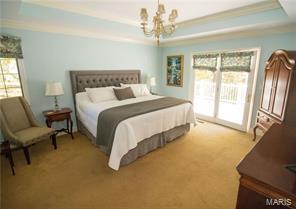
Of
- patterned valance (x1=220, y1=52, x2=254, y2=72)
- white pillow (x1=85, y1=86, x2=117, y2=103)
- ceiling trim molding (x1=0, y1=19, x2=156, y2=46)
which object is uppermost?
ceiling trim molding (x1=0, y1=19, x2=156, y2=46)

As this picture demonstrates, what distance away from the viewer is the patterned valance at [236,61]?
3.55 metres

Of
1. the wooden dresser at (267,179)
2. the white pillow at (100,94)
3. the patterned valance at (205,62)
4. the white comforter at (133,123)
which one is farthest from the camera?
the patterned valance at (205,62)

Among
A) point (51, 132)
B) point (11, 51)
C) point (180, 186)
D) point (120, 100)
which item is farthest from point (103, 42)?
point (180, 186)

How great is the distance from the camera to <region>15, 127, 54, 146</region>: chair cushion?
2.43m

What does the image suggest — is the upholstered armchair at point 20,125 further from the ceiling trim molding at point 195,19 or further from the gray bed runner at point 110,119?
the ceiling trim molding at point 195,19

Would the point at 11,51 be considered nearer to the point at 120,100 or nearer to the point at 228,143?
the point at 120,100

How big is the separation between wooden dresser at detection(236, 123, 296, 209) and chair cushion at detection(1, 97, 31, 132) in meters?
3.35

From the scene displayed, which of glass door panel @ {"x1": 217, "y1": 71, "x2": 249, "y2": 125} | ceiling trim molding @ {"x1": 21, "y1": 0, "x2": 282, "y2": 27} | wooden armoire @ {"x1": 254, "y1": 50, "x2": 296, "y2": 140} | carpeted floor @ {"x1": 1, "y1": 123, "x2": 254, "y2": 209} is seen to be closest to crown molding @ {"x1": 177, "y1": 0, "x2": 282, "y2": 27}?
ceiling trim molding @ {"x1": 21, "y1": 0, "x2": 282, "y2": 27}

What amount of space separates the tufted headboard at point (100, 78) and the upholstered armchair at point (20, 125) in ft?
3.48

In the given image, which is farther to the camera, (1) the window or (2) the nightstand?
(2) the nightstand

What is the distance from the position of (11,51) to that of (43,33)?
68cm

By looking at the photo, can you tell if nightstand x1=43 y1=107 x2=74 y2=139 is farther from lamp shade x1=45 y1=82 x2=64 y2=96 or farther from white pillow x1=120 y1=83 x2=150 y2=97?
white pillow x1=120 y1=83 x2=150 y2=97

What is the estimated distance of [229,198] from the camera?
192cm

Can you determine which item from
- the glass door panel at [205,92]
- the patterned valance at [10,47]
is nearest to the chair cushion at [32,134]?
the patterned valance at [10,47]
